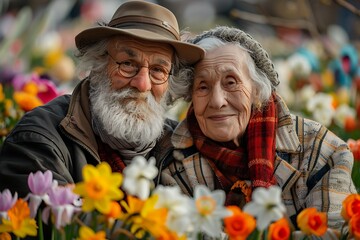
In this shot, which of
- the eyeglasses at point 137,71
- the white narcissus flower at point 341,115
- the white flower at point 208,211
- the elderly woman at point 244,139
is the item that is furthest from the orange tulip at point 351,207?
the white narcissus flower at point 341,115

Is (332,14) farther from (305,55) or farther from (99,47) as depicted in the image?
(99,47)

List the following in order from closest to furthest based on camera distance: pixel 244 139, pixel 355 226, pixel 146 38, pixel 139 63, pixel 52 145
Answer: pixel 355 226
pixel 52 145
pixel 146 38
pixel 139 63
pixel 244 139

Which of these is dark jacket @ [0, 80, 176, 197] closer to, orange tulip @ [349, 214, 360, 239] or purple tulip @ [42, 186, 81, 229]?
purple tulip @ [42, 186, 81, 229]

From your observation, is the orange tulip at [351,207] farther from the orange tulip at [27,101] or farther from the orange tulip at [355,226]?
the orange tulip at [27,101]

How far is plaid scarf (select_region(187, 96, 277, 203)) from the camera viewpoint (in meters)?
3.61

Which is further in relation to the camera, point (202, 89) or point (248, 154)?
point (202, 89)

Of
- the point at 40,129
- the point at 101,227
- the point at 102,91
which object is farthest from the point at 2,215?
the point at 102,91

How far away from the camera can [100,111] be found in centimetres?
370

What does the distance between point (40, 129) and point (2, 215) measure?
3.11 ft

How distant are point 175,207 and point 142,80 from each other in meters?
1.42

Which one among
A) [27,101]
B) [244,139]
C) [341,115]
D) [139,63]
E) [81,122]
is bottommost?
[341,115]

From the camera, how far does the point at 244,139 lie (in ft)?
12.6

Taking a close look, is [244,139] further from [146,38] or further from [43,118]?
[43,118]

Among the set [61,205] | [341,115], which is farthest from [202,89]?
[341,115]
